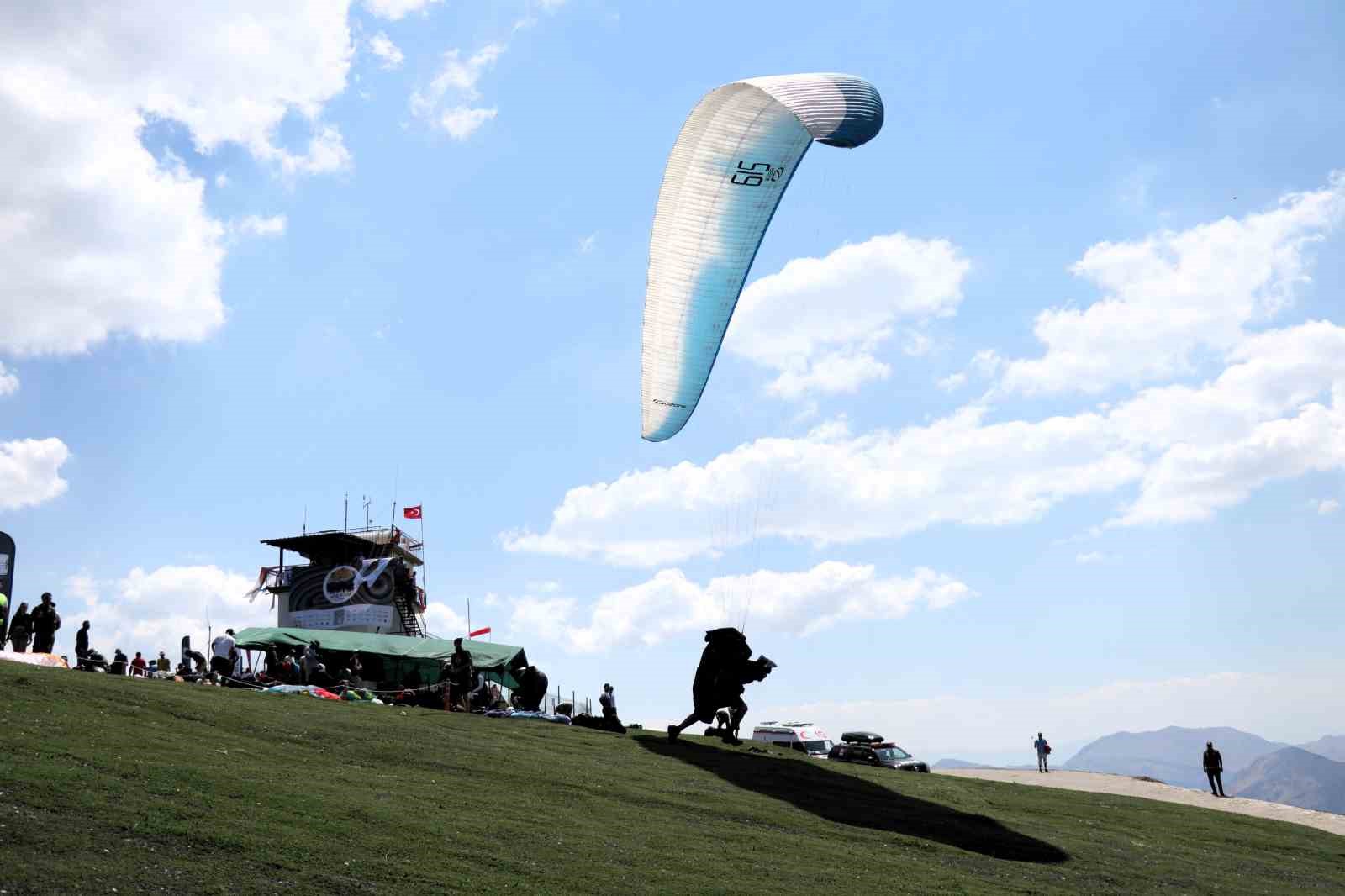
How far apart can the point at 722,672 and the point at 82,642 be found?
16.9m

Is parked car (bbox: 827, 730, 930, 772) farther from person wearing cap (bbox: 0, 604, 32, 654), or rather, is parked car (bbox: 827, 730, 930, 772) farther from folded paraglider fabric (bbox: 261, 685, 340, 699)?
person wearing cap (bbox: 0, 604, 32, 654)

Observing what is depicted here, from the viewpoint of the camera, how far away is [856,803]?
2147 centimetres

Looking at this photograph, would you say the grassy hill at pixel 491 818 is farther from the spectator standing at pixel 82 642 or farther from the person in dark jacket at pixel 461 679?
the spectator standing at pixel 82 642

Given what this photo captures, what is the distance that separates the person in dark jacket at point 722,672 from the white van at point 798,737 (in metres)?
11.4

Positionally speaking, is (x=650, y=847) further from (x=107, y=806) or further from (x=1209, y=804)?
(x=1209, y=804)

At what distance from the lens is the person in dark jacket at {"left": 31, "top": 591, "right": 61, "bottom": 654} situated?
2627cm

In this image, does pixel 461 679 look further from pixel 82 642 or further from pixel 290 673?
pixel 82 642

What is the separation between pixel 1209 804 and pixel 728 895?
26.8 m

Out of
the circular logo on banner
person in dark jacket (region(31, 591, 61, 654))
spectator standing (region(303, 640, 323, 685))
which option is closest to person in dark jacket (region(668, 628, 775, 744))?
spectator standing (region(303, 640, 323, 685))

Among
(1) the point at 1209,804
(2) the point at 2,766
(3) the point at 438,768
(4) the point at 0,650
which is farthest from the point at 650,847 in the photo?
(1) the point at 1209,804

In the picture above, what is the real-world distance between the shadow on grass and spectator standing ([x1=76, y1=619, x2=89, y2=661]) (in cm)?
1465

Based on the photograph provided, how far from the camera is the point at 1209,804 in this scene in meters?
34.2

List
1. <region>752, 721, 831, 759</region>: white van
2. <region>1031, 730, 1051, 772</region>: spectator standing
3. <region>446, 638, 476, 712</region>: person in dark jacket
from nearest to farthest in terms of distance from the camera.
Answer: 1. <region>446, 638, 476, 712</region>: person in dark jacket
2. <region>752, 721, 831, 759</region>: white van
3. <region>1031, 730, 1051, 772</region>: spectator standing

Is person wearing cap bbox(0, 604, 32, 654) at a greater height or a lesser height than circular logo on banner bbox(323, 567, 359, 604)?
lesser
